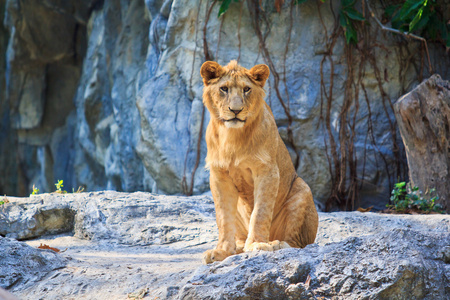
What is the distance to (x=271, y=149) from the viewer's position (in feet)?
11.0

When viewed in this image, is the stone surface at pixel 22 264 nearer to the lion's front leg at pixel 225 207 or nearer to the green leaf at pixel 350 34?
the lion's front leg at pixel 225 207

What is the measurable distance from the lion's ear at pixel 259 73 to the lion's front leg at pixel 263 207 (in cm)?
65

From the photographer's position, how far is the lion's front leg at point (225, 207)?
3.15m

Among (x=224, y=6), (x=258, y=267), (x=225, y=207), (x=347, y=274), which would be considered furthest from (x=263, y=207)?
(x=224, y=6)

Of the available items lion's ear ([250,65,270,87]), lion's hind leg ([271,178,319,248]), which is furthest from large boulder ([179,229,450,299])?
lion's ear ([250,65,270,87])

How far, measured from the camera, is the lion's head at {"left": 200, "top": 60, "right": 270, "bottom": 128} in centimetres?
319

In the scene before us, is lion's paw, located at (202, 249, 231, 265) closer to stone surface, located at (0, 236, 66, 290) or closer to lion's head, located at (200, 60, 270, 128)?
lion's head, located at (200, 60, 270, 128)

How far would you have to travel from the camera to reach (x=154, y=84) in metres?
7.88

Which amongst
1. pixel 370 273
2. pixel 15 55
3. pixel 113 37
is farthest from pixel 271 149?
pixel 15 55

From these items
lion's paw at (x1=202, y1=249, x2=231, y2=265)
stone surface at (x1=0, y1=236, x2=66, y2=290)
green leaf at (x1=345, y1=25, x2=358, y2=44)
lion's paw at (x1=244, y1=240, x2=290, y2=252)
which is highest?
green leaf at (x1=345, y1=25, x2=358, y2=44)

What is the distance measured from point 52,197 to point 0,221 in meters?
0.58

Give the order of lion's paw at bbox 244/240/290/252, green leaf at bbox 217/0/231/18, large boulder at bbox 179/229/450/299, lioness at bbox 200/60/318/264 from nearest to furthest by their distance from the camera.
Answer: large boulder at bbox 179/229/450/299, lion's paw at bbox 244/240/290/252, lioness at bbox 200/60/318/264, green leaf at bbox 217/0/231/18

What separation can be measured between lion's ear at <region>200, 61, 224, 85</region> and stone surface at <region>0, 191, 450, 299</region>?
1325mm

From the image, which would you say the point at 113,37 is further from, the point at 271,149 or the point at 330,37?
the point at 271,149
